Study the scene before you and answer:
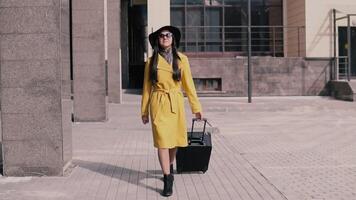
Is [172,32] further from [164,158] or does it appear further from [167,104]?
[164,158]

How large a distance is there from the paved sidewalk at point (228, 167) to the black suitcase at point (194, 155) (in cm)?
11

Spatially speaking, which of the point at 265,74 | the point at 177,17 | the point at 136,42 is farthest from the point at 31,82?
the point at 136,42

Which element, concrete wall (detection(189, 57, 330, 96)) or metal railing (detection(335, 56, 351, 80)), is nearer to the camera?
concrete wall (detection(189, 57, 330, 96))

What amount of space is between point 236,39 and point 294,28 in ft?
10.0

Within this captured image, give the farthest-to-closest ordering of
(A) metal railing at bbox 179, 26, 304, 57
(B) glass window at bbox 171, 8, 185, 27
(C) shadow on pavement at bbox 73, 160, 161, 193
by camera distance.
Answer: (B) glass window at bbox 171, 8, 185, 27
(A) metal railing at bbox 179, 26, 304, 57
(C) shadow on pavement at bbox 73, 160, 161, 193

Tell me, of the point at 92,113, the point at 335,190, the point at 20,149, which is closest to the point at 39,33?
the point at 20,149

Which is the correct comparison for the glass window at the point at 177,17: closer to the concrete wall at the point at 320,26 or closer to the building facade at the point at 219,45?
the building facade at the point at 219,45

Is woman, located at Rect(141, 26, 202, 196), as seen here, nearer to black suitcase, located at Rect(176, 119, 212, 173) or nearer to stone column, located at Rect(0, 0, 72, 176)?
black suitcase, located at Rect(176, 119, 212, 173)

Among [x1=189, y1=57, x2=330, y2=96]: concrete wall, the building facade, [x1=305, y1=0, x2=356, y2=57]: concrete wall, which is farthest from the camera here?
[x1=305, y1=0, x2=356, y2=57]: concrete wall

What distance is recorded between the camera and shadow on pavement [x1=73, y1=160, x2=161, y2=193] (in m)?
7.35

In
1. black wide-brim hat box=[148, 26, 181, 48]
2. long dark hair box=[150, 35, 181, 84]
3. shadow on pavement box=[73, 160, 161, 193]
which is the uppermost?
black wide-brim hat box=[148, 26, 181, 48]

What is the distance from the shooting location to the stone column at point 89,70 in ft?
50.2

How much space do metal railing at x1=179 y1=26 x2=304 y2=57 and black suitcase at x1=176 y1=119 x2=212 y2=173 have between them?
21295 mm

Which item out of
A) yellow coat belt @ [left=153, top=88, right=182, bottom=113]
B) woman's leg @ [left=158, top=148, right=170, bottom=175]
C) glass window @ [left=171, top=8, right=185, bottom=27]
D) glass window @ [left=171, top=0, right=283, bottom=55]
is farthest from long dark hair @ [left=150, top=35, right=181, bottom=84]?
glass window @ [left=171, top=8, right=185, bottom=27]
